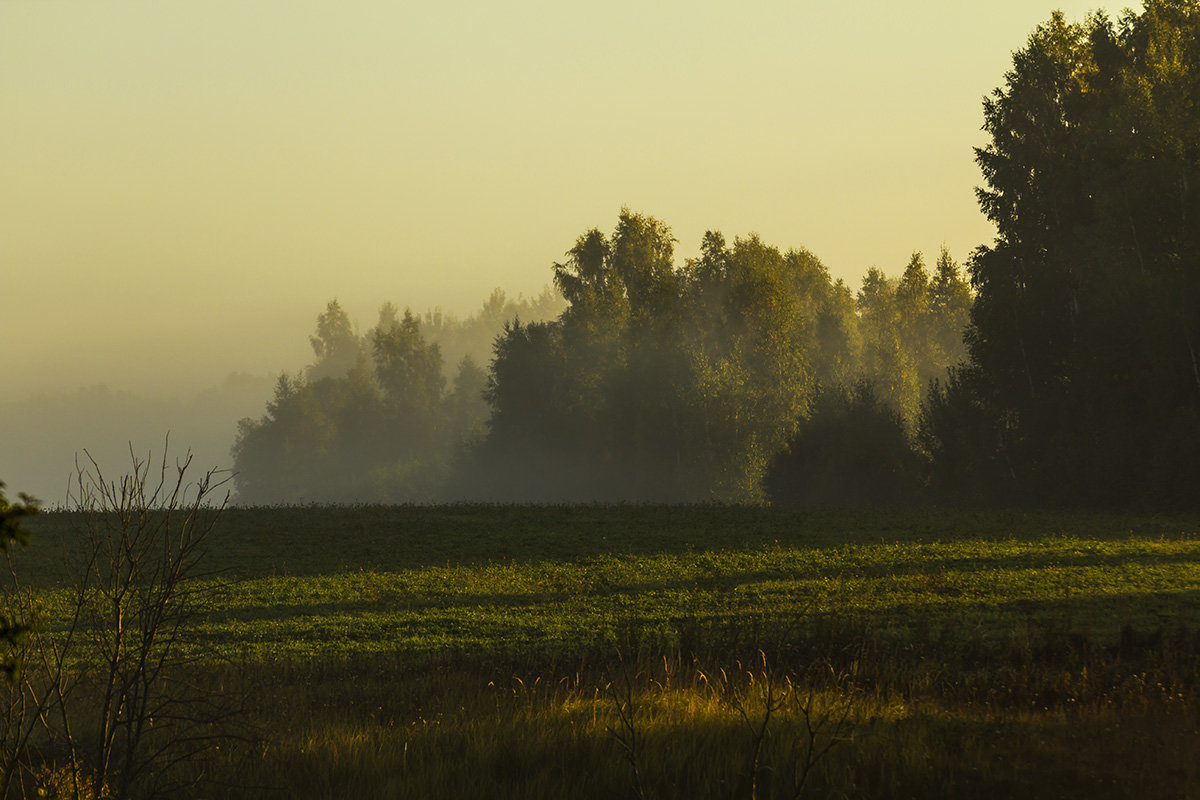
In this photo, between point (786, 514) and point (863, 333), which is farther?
point (863, 333)

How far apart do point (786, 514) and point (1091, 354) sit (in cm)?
1615

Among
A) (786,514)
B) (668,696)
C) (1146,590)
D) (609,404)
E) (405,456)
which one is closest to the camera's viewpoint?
(668,696)

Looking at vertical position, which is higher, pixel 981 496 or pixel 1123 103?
pixel 1123 103

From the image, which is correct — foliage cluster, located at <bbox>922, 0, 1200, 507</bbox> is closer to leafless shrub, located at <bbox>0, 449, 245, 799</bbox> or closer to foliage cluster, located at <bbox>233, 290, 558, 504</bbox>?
leafless shrub, located at <bbox>0, 449, 245, 799</bbox>

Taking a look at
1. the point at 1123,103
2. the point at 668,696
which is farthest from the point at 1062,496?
the point at 668,696

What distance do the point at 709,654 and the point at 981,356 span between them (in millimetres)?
39040

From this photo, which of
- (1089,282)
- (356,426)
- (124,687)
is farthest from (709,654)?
(356,426)

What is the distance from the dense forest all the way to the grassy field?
8.44 m

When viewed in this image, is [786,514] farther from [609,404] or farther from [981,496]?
[609,404]

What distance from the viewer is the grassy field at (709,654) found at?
8.44 metres

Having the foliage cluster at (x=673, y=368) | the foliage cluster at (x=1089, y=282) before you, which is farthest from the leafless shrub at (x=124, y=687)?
the foliage cluster at (x=673, y=368)

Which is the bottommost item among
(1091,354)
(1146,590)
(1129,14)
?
(1146,590)

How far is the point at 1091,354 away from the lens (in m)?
43.4

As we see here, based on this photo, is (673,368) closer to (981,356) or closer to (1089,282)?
(981,356)
